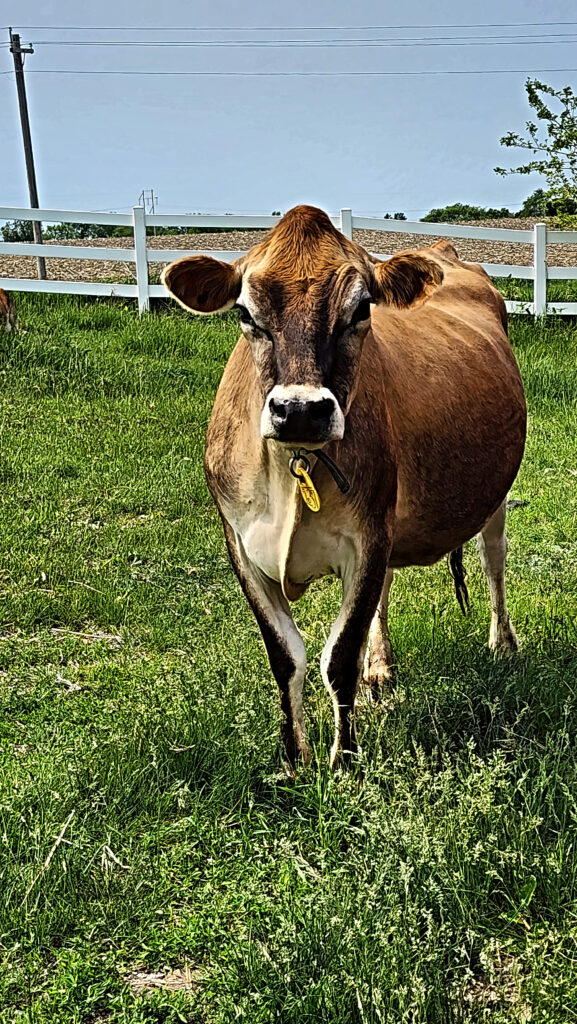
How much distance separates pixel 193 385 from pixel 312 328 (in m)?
7.23

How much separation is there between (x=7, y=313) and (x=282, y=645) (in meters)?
9.08

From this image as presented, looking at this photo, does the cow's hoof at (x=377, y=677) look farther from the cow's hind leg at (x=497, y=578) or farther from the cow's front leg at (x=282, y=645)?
the cow's front leg at (x=282, y=645)

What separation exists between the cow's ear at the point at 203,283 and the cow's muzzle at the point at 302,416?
0.65 meters

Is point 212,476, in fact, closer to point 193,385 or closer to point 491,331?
point 491,331

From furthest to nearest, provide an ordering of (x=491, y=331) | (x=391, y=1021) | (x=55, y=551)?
(x=55, y=551) < (x=491, y=331) < (x=391, y=1021)

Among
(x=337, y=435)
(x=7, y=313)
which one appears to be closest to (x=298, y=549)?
(x=337, y=435)

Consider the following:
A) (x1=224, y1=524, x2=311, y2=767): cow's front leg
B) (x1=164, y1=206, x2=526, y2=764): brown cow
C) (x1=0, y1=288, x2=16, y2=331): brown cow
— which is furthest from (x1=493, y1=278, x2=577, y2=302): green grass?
(x1=224, y1=524, x2=311, y2=767): cow's front leg

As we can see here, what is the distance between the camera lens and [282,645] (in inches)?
150

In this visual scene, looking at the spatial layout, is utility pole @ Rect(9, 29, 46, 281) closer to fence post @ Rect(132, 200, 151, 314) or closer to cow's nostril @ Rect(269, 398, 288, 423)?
fence post @ Rect(132, 200, 151, 314)

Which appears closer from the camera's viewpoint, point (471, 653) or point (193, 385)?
point (471, 653)

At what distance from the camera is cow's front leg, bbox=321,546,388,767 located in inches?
145

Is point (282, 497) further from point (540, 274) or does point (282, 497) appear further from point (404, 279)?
point (540, 274)

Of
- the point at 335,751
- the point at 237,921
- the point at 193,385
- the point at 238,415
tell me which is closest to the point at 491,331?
the point at 238,415

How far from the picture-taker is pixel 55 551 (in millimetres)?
6441
